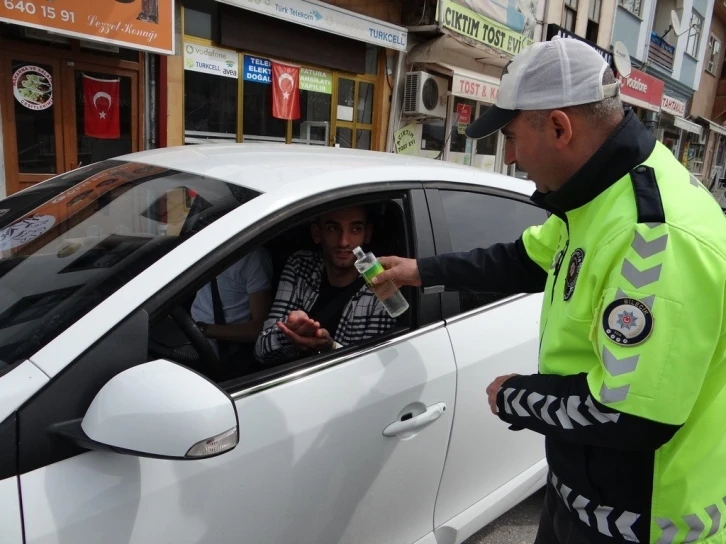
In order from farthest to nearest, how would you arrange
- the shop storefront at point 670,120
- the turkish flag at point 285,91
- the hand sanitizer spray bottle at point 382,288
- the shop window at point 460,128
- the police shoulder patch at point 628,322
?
1. the shop storefront at point 670,120
2. the shop window at point 460,128
3. the turkish flag at point 285,91
4. the hand sanitizer spray bottle at point 382,288
5. the police shoulder patch at point 628,322

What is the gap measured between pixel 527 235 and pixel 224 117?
246 inches

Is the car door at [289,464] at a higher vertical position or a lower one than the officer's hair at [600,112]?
lower

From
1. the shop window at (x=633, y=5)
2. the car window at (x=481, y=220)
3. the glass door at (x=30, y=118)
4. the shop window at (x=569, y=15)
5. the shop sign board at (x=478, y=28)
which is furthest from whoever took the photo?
the shop window at (x=633, y=5)

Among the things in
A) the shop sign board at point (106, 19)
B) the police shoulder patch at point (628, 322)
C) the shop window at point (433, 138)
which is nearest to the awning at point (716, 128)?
the shop window at point (433, 138)

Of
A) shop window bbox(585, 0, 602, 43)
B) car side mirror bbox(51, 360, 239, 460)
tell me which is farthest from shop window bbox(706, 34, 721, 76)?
car side mirror bbox(51, 360, 239, 460)

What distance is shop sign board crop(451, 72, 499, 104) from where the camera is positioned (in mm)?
9586

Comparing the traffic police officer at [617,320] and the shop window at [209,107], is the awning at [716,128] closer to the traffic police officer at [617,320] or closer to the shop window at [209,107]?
the shop window at [209,107]

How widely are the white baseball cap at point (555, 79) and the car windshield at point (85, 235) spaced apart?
0.71 meters

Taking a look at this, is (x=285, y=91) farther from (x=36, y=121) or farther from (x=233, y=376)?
→ (x=233, y=376)

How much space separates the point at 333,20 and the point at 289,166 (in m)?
6.76

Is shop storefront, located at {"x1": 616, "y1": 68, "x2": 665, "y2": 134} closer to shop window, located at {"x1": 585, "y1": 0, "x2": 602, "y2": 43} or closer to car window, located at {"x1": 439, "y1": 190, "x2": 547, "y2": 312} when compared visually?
shop window, located at {"x1": 585, "y1": 0, "x2": 602, "y2": 43}

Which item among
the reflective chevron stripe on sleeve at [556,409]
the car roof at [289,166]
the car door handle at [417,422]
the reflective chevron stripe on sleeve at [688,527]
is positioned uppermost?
the car roof at [289,166]

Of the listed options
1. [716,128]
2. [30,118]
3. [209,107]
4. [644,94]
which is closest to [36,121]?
[30,118]

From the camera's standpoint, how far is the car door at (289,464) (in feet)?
3.61
